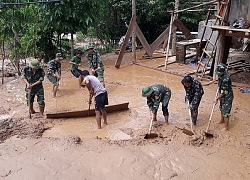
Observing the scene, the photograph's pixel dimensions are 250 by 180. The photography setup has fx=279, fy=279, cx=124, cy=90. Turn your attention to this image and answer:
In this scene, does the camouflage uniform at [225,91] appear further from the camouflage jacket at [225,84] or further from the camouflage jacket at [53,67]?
the camouflage jacket at [53,67]

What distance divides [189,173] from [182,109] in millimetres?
3007

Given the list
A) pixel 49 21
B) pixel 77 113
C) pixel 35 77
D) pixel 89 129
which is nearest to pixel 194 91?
pixel 89 129

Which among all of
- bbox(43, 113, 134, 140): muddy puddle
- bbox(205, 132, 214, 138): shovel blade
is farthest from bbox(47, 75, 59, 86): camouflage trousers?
bbox(205, 132, 214, 138): shovel blade

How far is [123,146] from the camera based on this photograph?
563cm

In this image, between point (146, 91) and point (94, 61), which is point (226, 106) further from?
point (94, 61)

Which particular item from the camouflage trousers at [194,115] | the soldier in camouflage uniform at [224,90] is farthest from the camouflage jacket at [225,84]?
the camouflage trousers at [194,115]

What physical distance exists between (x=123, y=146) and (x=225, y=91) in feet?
8.03

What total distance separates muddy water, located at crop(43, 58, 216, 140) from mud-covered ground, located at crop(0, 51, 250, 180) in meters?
0.03

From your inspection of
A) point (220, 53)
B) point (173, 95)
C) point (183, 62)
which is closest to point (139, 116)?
point (173, 95)

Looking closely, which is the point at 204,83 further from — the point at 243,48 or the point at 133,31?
the point at 243,48

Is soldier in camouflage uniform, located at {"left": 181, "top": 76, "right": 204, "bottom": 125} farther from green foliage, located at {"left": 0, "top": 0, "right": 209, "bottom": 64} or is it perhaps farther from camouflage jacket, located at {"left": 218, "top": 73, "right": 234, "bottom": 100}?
green foliage, located at {"left": 0, "top": 0, "right": 209, "bottom": 64}

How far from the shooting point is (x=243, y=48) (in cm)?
1424

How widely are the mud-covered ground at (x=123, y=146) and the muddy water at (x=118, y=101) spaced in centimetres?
3

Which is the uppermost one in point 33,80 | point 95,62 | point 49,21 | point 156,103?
point 49,21
